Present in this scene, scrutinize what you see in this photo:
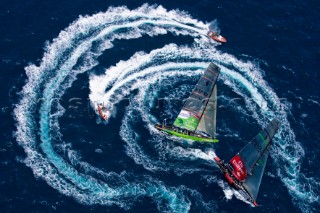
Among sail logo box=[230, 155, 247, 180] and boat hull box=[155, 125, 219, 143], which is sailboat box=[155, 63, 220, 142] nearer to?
boat hull box=[155, 125, 219, 143]

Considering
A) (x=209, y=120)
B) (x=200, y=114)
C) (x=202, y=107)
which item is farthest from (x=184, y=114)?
(x=209, y=120)

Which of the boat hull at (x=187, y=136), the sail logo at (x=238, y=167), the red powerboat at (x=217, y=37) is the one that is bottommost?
the sail logo at (x=238, y=167)

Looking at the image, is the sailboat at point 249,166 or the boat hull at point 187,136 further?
the boat hull at point 187,136

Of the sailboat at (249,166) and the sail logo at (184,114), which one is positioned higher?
the sail logo at (184,114)

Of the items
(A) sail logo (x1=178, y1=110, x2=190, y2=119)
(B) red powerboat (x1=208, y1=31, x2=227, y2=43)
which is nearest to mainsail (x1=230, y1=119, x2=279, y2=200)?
(A) sail logo (x1=178, y1=110, x2=190, y2=119)

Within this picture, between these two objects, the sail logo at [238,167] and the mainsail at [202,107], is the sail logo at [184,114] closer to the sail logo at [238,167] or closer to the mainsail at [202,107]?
the mainsail at [202,107]

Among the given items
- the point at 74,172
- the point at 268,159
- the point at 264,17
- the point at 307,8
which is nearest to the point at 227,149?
the point at 268,159

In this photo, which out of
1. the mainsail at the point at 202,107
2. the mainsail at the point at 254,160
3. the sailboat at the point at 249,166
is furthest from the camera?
the mainsail at the point at 202,107

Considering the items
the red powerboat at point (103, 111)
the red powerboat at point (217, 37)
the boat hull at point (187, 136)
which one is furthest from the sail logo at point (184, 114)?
the red powerboat at point (217, 37)
